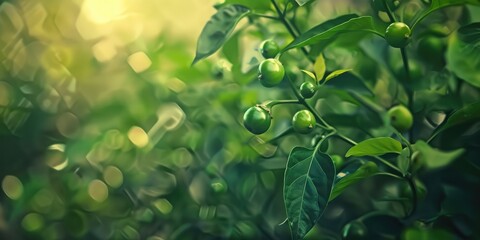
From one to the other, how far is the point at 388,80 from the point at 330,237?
0.64 ft

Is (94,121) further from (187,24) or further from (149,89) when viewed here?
(187,24)

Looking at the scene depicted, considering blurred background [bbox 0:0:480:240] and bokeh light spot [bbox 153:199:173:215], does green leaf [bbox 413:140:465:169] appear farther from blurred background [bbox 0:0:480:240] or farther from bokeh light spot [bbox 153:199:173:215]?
bokeh light spot [bbox 153:199:173:215]

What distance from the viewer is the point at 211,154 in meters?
0.75

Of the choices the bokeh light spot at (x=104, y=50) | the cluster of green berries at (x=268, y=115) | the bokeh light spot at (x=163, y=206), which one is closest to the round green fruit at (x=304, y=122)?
the cluster of green berries at (x=268, y=115)

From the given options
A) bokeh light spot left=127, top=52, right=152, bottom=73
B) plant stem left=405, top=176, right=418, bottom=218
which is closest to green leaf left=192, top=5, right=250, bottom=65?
plant stem left=405, top=176, right=418, bottom=218

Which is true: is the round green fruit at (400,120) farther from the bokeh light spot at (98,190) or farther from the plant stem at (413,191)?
the bokeh light spot at (98,190)

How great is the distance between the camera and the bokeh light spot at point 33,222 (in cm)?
85

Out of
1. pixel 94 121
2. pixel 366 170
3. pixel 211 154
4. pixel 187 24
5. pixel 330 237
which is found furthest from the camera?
pixel 187 24

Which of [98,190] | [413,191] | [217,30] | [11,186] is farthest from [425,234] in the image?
[11,186]

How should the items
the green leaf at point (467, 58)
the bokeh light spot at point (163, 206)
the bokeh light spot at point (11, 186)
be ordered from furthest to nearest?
1. the bokeh light spot at point (11, 186)
2. the bokeh light spot at point (163, 206)
3. the green leaf at point (467, 58)

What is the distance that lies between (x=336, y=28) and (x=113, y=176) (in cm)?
46

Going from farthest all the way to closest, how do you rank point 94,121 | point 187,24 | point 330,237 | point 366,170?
point 187,24 < point 94,121 < point 330,237 < point 366,170

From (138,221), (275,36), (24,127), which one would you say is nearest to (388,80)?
(275,36)

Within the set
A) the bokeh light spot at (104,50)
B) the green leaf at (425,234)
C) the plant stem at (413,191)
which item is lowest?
the green leaf at (425,234)
